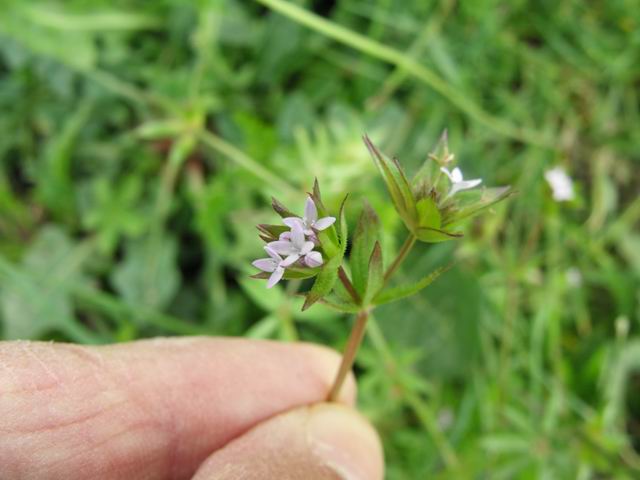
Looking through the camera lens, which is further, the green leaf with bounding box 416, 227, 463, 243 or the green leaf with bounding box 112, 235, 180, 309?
the green leaf with bounding box 112, 235, 180, 309

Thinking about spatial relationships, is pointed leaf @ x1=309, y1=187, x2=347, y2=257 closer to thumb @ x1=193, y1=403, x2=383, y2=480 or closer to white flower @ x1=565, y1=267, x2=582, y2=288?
thumb @ x1=193, y1=403, x2=383, y2=480

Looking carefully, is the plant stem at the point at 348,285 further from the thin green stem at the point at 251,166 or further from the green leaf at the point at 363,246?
the thin green stem at the point at 251,166

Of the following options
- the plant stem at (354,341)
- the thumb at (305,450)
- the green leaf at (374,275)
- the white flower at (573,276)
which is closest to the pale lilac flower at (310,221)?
the green leaf at (374,275)

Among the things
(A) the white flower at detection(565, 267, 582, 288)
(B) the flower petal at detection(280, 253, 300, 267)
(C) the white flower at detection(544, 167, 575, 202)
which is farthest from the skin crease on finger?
(A) the white flower at detection(565, 267, 582, 288)

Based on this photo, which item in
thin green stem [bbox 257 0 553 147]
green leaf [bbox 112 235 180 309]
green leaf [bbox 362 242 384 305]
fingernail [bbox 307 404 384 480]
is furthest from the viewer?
green leaf [bbox 112 235 180 309]

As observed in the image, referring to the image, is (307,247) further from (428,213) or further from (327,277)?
(428,213)

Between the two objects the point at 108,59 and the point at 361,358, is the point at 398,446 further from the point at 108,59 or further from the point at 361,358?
the point at 108,59
